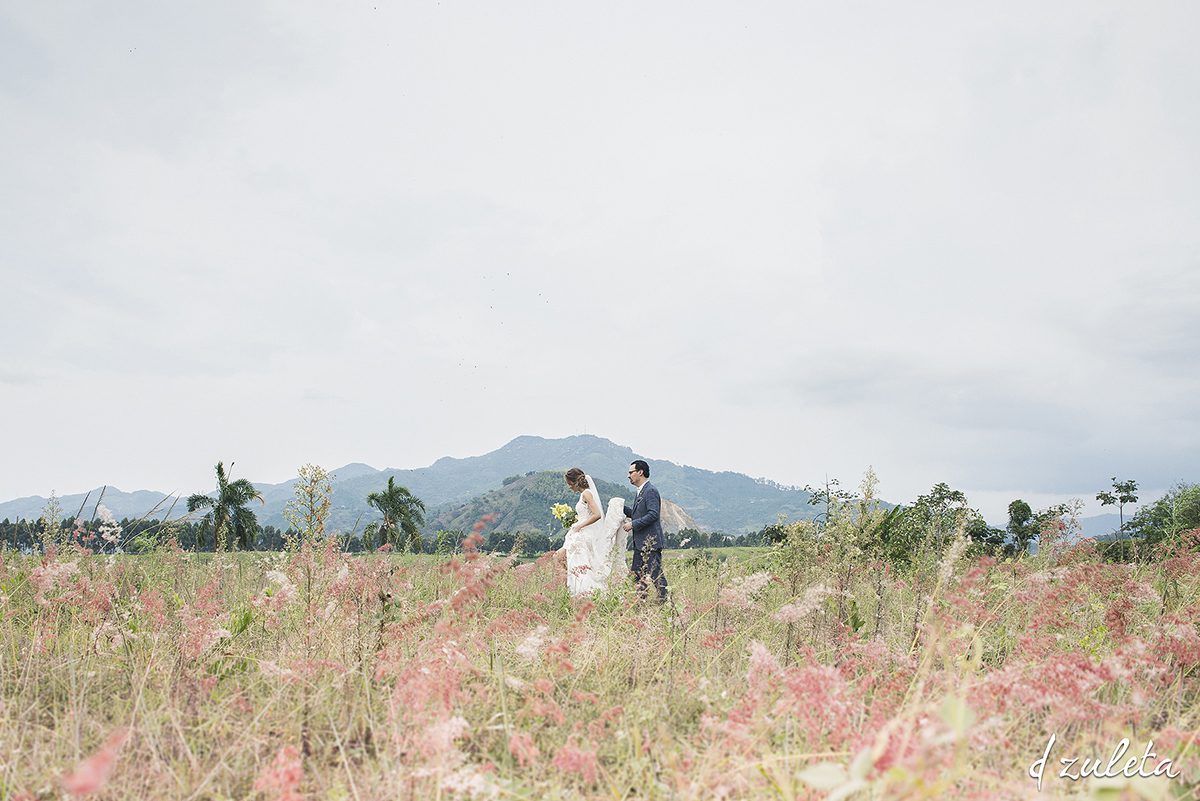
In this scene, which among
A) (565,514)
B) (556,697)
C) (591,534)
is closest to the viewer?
(556,697)

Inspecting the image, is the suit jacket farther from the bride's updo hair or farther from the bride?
the bride's updo hair

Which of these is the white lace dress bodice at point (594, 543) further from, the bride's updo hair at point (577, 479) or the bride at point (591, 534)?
the bride's updo hair at point (577, 479)

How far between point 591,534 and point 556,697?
672 cm

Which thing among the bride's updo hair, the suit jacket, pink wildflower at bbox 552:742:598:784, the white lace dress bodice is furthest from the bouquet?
pink wildflower at bbox 552:742:598:784

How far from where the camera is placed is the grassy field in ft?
9.00

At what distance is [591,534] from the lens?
35.4 ft

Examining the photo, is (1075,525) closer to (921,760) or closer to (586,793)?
(586,793)

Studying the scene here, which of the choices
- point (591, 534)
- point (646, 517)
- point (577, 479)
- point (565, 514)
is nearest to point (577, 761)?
point (646, 517)

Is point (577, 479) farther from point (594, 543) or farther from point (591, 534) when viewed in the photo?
point (594, 543)

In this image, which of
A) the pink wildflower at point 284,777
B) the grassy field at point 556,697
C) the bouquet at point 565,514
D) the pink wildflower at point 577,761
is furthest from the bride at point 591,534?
the pink wildflower at point 284,777

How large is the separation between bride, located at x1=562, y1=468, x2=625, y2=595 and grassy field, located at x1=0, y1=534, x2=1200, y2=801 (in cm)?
439

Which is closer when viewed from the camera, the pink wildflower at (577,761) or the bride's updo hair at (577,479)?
the pink wildflower at (577,761)

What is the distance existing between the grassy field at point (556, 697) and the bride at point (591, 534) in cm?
439

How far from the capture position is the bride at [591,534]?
10.5m
